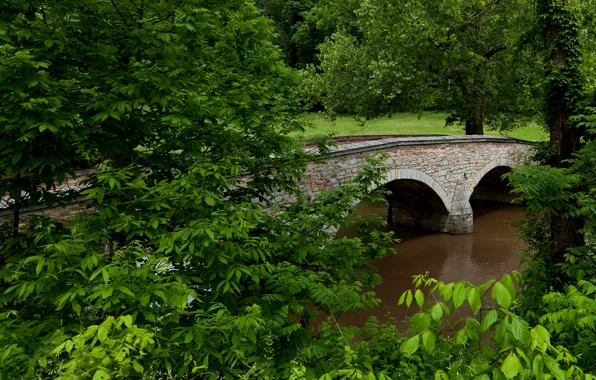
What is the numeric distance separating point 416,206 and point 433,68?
4.88 metres

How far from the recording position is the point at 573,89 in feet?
22.7

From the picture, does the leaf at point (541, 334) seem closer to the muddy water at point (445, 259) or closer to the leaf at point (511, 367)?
the leaf at point (511, 367)

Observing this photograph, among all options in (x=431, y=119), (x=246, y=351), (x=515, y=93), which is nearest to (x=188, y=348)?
(x=246, y=351)

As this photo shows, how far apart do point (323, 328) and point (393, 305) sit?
6306 millimetres

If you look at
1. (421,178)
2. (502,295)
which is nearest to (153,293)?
(502,295)

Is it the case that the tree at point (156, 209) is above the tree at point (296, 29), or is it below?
below

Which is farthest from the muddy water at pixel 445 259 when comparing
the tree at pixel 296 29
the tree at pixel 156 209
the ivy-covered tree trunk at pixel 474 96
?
the tree at pixel 296 29

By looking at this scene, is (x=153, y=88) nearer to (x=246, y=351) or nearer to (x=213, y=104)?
(x=213, y=104)

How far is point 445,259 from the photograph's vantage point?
42.7ft

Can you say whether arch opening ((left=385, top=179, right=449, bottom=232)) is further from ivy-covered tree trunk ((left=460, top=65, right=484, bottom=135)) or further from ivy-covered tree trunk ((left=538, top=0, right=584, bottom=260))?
ivy-covered tree trunk ((left=538, top=0, right=584, bottom=260))

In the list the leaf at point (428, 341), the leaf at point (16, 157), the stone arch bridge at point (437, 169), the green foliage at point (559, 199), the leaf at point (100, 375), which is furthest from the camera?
the stone arch bridge at point (437, 169)

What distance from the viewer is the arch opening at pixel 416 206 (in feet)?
47.9

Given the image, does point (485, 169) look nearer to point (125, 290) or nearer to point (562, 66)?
point (562, 66)

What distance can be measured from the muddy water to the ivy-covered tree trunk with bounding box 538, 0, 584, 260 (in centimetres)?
373
